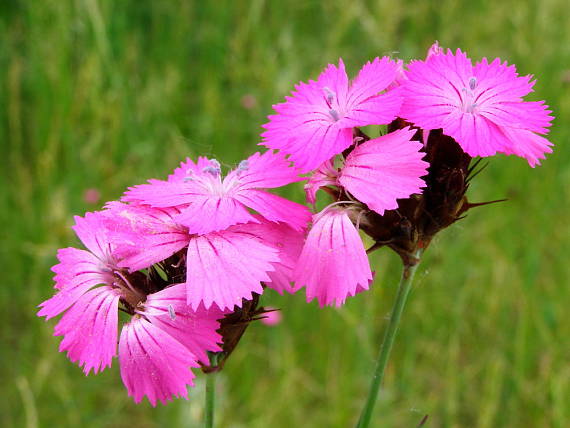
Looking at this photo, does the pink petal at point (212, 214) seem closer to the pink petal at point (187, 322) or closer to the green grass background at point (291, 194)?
the pink petal at point (187, 322)

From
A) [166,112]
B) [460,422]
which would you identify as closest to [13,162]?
[166,112]

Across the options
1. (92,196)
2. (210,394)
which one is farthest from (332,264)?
(92,196)

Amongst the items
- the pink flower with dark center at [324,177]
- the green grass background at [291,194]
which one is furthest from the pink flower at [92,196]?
the pink flower with dark center at [324,177]

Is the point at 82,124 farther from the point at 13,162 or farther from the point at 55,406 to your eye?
the point at 55,406

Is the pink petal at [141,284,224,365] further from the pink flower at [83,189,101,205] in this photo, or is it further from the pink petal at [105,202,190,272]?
the pink flower at [83,189,101,205]

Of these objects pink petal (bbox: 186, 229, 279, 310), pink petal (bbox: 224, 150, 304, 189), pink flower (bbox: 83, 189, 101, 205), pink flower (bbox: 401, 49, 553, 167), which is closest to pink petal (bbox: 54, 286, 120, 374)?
pink petal (bbox: 186, 229, 279, 310)

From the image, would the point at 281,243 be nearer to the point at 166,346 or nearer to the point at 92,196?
the point at 166,346

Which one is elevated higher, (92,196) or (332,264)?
(92,196)
